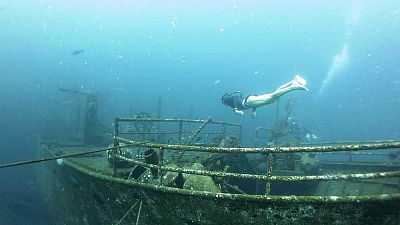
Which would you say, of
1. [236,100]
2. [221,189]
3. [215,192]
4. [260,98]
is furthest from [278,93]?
[215,192]

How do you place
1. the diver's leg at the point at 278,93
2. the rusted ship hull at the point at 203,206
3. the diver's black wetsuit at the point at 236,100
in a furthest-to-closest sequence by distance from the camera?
1. the diver's black wetsuit at the point at 236,100
2. the diver's leg at the point at 278,93
3. the rusted ship hull at the point at 203,206

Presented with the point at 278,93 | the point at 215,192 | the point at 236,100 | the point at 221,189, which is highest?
the point at 278,93

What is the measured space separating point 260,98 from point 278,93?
2.03 feet

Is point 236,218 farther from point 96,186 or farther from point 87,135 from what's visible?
point 87,135

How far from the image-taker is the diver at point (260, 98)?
29.5ft

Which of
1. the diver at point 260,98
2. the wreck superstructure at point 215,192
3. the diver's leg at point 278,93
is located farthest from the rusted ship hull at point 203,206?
the diver's leg at point 278,93

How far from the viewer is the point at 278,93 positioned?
30.1 ft

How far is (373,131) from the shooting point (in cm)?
11550

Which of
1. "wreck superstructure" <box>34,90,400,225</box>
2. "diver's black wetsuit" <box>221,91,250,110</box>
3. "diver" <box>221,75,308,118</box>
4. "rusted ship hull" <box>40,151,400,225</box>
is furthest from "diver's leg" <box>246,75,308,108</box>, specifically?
"rusted ship hull" <box>40,151,400,225</box>

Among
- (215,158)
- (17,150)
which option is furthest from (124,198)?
(17,150)

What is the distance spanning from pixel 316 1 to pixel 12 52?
164 meters

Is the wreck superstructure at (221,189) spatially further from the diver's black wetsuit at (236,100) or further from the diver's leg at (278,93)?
the diver's leg at (278,93)

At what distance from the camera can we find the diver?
9.01 metres

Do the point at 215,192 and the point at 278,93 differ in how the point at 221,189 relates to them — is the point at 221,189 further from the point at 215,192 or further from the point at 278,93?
the point at 278,93
